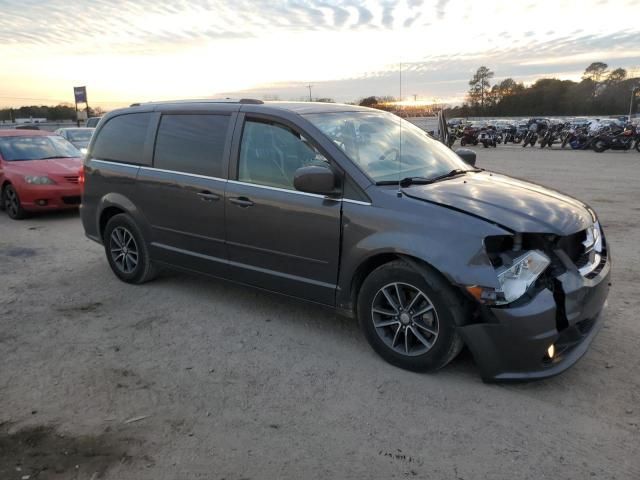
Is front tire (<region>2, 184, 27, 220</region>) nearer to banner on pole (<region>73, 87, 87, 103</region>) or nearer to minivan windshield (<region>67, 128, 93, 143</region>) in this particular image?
minivan windshield (<region>67, 128, 93, 143</region>)

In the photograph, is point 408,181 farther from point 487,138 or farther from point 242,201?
point 487,138

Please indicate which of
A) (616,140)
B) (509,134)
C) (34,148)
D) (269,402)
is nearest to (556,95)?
(509,134)

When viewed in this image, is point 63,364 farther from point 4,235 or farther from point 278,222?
point 4,235

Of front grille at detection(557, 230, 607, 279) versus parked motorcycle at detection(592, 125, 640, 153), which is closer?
front grille at detection(557, 230, 607, 279)

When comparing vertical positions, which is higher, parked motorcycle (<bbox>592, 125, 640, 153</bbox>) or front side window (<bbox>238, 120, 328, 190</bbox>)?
front side window (<bbox>238, 120, 328, 190</bbox>)

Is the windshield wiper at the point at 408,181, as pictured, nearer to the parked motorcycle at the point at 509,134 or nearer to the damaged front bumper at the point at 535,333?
the damaged front bumper at the point at 535,333

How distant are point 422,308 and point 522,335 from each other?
2.10 feet

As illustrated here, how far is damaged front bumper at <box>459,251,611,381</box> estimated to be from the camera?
9.97 feet

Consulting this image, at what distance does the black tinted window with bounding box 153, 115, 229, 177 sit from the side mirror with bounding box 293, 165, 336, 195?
1.03m

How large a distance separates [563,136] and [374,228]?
27.1 m

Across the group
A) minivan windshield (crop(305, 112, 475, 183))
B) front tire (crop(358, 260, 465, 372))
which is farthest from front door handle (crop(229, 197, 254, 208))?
front tire (crop(358, 260, 465, 372))

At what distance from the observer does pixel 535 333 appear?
120 inches

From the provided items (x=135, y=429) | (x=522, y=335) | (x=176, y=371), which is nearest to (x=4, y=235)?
(x=176, y=371)

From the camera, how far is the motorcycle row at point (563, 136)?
872 inches
